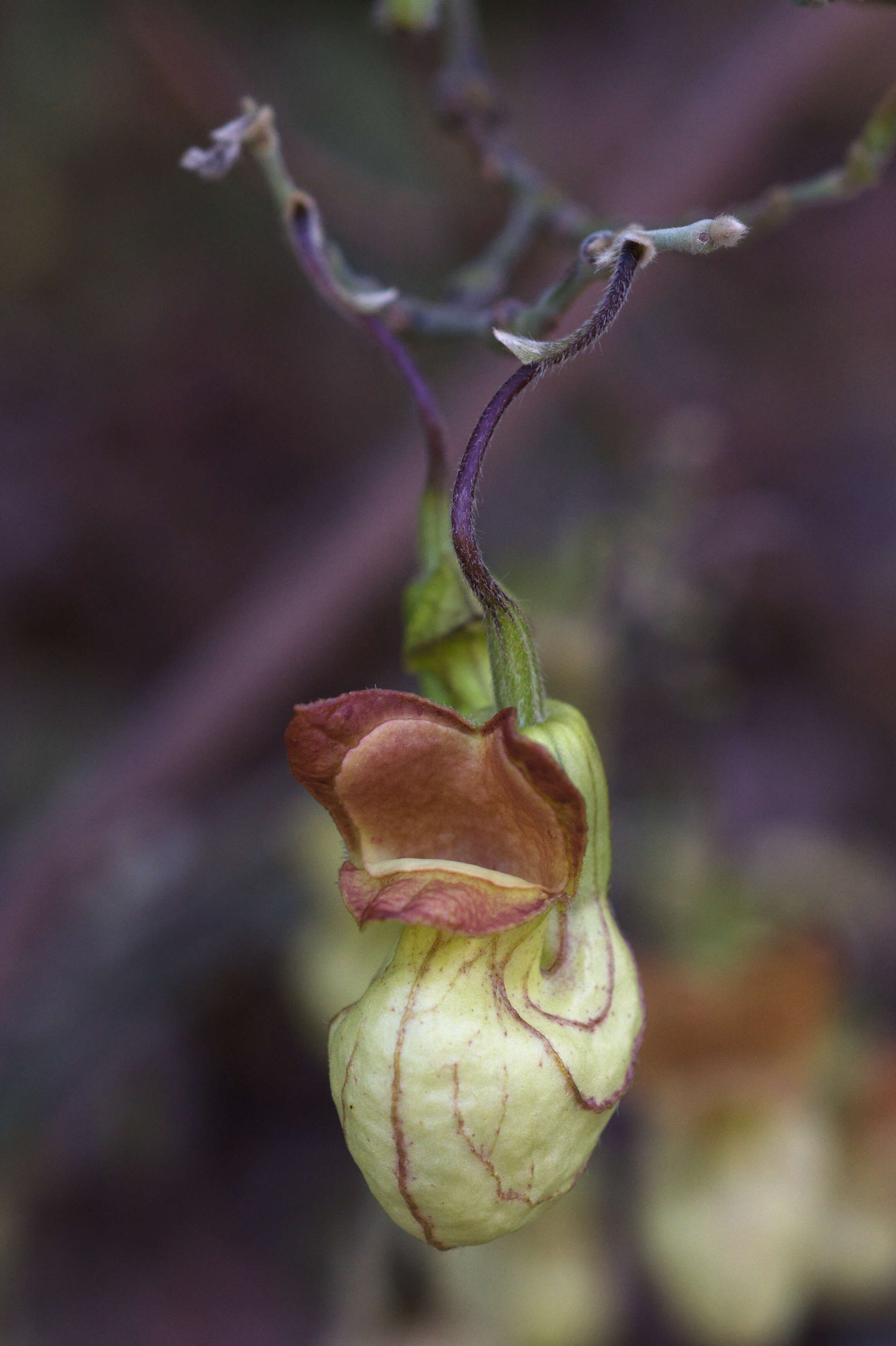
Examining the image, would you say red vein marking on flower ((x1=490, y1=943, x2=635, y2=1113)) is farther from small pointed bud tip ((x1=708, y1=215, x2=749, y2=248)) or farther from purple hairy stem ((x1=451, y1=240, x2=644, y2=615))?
small pointed bud tip ((x1=708, y1=215, x2=749, y2=248))

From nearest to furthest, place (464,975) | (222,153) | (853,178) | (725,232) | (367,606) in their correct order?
(725,232)
(464,975)
(222,153)
(853,178)
(367,606)

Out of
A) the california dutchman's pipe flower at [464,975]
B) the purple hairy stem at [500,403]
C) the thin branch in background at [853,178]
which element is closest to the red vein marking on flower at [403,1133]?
the california dutchman's pipe flower at [464,975]

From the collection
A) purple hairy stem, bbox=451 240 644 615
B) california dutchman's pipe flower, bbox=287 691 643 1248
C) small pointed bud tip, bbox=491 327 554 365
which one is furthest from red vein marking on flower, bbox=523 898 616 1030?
small pointed bud tip, bbox=491 327 554 365

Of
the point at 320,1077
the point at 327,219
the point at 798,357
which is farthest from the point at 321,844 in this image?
the point at 798,357

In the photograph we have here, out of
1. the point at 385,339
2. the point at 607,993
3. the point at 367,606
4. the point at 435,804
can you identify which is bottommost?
the point at 367,606

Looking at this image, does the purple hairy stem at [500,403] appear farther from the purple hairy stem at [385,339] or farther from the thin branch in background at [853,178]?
the thin branch in background at [853,178]

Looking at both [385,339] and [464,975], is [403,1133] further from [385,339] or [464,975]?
[385,339]

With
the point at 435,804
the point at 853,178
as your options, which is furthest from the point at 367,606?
the point at 435,804
